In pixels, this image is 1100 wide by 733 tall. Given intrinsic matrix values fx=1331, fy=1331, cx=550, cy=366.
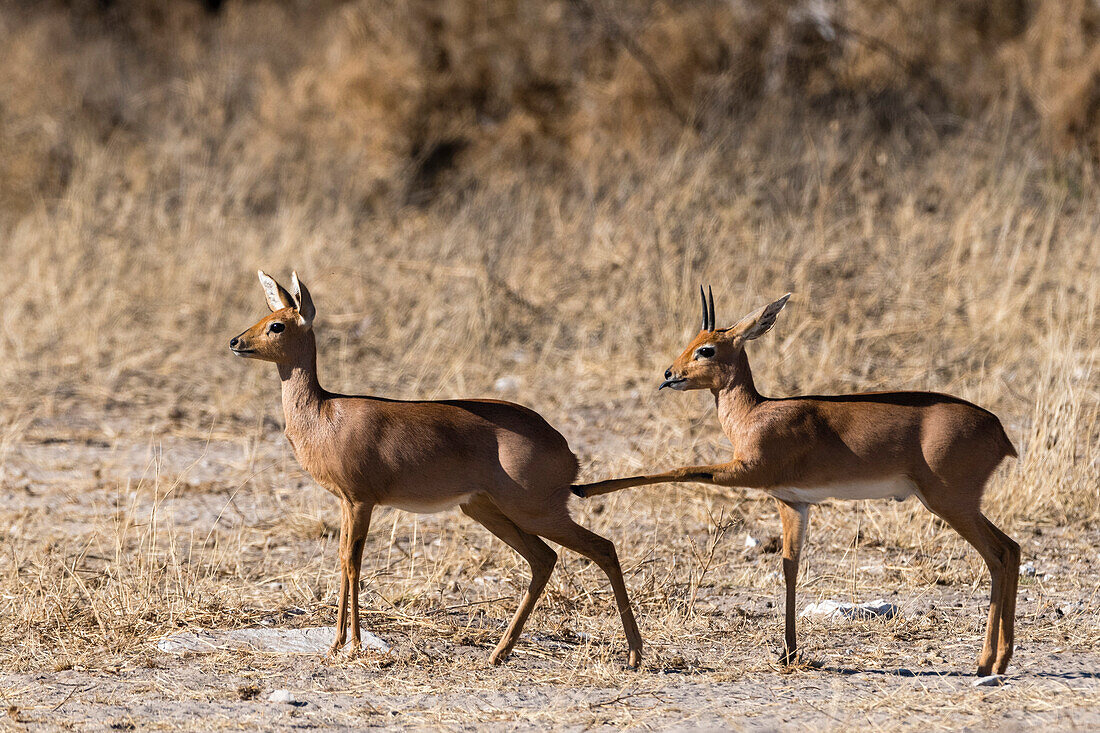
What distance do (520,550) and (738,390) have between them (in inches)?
39.7

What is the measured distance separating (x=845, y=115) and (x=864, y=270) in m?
3.05

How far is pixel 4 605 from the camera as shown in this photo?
534 cm

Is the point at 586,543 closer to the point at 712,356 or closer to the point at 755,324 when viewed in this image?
the point at 712,356

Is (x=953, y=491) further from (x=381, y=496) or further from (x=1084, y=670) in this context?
(x=381, y=496)

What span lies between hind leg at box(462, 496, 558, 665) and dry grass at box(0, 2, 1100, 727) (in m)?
0.13

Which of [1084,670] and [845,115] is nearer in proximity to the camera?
[1084,670]

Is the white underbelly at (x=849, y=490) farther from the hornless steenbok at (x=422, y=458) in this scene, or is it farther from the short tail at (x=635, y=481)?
the hornless steenbok at (x=422, y=458)

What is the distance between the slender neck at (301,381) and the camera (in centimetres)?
472

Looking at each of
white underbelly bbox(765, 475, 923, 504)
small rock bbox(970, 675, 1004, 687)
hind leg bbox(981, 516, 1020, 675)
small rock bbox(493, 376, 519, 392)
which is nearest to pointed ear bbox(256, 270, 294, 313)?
white underbelly bbox(765, 475, 923, 504)

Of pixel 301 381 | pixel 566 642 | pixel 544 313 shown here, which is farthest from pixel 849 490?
pixel 544 313

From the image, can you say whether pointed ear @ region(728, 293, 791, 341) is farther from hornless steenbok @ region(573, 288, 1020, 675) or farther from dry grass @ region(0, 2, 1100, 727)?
dry grass @ region(0, 2, 1100, 727)

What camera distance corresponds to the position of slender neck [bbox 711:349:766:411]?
4609mm

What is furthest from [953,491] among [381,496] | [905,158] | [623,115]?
[623,115]

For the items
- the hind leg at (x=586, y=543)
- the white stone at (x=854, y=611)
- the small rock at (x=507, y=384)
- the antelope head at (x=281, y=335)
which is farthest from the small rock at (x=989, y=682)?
the small rock at (x=507, y=384)
